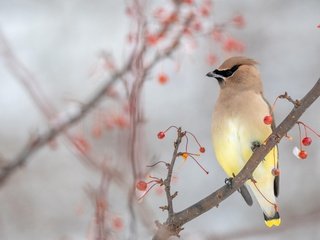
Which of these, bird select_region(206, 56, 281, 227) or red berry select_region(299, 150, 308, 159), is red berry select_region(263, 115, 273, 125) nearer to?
red berry select_region(299, 150, 308, 159)

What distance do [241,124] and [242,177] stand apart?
3.30 ft

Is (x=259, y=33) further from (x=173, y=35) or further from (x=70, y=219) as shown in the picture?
(x=173, y=35)

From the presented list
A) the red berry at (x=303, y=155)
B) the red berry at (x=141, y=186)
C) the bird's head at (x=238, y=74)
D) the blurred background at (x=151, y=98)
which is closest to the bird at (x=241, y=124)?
the bird's head at (x=238, y=74)

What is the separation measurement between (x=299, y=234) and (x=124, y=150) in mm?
4326

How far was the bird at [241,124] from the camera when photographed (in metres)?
3.71

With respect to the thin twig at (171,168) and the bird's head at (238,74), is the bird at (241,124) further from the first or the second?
the thin twig at (171,168)

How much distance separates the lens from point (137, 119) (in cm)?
240

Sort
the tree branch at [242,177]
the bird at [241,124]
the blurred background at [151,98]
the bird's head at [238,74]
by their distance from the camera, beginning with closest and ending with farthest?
the tree branch at [242,177], the bird at [241,124], the bird's head at [238,74], the blurred background at [151,98]

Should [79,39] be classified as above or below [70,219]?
above

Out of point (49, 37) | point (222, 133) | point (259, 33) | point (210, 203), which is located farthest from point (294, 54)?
point (210, 203)

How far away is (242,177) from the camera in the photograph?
2.75 meters

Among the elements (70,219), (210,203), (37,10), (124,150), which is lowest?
(210,203)

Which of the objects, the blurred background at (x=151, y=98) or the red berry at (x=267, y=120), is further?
the blurred background at (x=151, y=98)

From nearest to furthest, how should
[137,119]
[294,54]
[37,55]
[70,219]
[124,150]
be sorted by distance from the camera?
[137,119] < [124,150] < [70,219] < [37,55] < [294,54]
